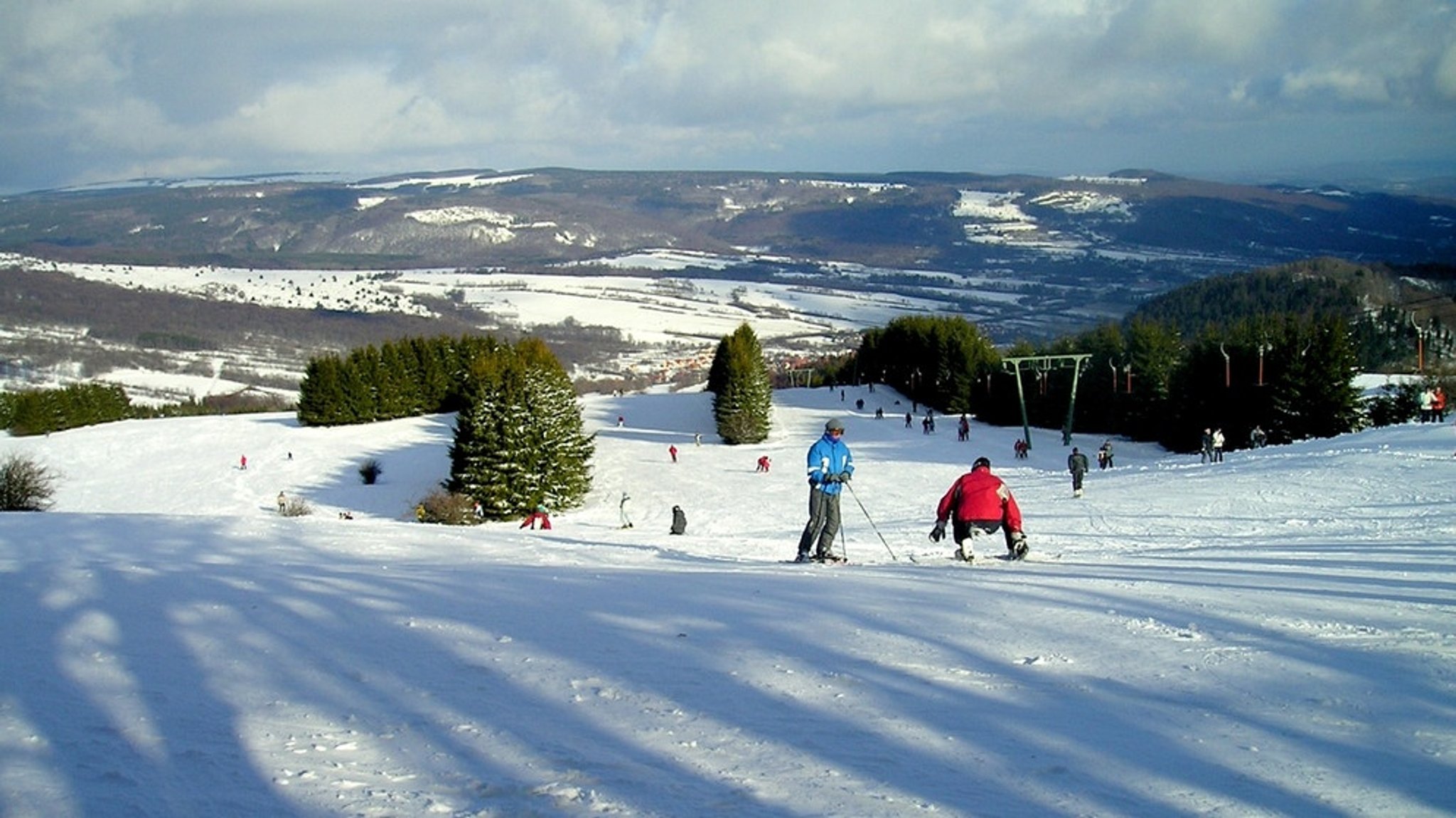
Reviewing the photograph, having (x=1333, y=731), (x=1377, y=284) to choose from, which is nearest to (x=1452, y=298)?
(x=1377, y=284)

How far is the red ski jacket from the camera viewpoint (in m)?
12.4

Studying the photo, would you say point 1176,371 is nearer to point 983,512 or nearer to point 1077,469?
point 1077,469

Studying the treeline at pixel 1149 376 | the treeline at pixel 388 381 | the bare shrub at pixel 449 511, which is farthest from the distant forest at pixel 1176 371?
the treeline at pixel 388 381

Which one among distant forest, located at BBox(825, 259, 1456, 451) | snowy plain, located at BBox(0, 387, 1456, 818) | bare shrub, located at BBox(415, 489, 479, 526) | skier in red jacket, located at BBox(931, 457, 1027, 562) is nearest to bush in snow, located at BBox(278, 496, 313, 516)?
bare shrub, located at BBox(415, 489, 479, 526)

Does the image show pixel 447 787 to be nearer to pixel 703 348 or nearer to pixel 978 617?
pixel 978 617

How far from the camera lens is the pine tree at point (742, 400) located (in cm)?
6256

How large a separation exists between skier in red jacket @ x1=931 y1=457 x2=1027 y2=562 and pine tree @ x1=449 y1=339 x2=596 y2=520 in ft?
96.6

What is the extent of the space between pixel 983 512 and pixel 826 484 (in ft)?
6.21

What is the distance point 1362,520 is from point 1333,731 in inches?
604

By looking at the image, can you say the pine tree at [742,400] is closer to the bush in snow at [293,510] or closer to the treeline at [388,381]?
the treeline at [388,381]

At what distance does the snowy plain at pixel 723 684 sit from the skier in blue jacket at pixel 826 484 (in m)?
0.73

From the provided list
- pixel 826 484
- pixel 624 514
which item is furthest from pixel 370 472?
pixel 826 484

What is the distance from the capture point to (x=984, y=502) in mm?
12477

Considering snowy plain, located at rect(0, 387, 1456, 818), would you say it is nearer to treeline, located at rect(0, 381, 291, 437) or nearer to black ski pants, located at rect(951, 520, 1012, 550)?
black ski pants, located at rect(951, 520, 1012, 550)
